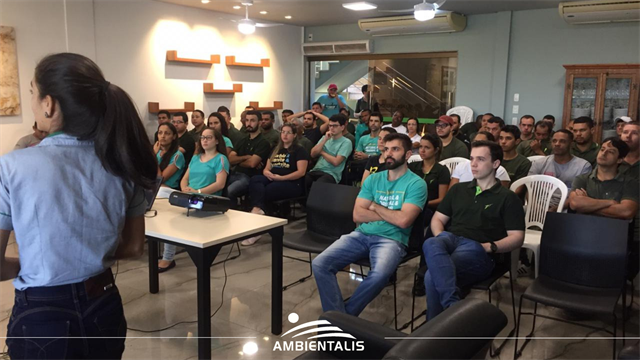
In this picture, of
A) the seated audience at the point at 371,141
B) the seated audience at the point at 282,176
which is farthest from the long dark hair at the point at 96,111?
the seated audience at the point at 371,141

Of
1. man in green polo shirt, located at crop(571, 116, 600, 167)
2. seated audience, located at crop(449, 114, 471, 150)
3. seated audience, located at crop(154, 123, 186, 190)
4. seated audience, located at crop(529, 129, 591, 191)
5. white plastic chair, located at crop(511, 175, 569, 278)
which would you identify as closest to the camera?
white plastic chair, located at crop(511, 175, 569, 278)

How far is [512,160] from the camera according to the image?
13.8 feet

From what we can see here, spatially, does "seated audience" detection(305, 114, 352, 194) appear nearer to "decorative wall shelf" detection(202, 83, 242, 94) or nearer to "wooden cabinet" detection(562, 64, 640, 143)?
"decorative wall shelf" detection(202, 83, 242, 94)

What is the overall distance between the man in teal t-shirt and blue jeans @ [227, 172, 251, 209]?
229 cm

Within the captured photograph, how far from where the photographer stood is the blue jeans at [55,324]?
1.24 metres

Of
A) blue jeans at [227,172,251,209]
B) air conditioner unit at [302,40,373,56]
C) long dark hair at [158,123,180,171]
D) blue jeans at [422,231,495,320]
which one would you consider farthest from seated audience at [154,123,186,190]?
air conditioner unit at [302,40,373,56]

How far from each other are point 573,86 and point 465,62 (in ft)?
5.66

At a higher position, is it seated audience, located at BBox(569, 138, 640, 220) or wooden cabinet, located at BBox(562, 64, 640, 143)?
wooden cabinet, located at BBox(562, 64, 640, 143)

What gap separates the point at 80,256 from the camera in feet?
4.12

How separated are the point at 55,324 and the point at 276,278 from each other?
1661mm

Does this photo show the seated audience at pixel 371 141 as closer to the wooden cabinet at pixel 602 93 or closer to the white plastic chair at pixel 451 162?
the white plastic chair at pixel 451 162

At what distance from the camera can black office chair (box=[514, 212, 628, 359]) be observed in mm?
2514

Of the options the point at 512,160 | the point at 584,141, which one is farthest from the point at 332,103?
the point at 512,160

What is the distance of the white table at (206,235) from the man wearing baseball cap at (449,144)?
252 cm
